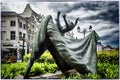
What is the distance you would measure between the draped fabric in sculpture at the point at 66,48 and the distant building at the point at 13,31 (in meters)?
0.33

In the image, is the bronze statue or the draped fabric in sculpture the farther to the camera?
the bronze statue

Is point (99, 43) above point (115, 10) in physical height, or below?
below

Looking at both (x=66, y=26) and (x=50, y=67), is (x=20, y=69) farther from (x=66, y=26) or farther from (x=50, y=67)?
(x=66, y=26)

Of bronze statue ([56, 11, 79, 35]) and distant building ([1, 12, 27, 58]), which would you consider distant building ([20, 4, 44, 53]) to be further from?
bronze statue ([56, 11, 79, 35])

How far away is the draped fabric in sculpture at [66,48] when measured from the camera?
349 centimetres

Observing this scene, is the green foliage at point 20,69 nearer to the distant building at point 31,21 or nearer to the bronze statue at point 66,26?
the distant building at point 31,21

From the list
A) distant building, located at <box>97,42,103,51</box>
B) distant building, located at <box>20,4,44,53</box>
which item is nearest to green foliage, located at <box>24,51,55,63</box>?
distant building, located at <box>20,4,44,53</box>

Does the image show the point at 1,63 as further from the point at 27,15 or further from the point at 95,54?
the point at 95,54

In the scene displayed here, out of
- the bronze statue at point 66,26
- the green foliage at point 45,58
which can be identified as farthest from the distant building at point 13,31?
the bronze statue at point 66,26

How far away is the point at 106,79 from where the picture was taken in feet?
11.9

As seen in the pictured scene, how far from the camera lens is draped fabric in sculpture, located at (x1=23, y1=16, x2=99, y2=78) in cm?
349

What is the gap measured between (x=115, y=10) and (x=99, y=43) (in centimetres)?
54

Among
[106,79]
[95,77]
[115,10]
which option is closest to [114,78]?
[106,79]

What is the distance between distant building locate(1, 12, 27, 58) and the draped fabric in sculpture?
12.9 inches
